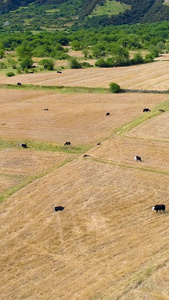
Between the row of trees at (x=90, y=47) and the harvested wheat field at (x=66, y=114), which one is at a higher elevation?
the row of trees at (x=90, y=47)

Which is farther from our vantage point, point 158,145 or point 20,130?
point 20,130

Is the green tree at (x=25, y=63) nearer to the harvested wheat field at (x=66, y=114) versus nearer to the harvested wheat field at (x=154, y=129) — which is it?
the harvested wheat field at (x=66, y=114)

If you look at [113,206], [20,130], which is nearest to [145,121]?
[20,130]

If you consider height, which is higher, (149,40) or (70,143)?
(149,40)

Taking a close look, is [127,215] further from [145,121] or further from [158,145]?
[145,121]

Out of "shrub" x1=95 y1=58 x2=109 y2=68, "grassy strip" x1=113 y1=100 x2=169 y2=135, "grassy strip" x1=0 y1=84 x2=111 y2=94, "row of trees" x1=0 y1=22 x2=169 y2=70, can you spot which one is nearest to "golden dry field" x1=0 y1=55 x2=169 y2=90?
"grassy strip" x1=0 y1=84 x2=111 y2=94

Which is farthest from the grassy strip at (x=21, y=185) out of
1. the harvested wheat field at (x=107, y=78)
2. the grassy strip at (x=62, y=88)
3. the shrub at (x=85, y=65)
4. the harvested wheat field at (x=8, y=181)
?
the shrub at (x=85, y=65)

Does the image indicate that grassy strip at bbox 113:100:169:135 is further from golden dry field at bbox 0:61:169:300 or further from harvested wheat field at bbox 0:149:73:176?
harvested wheat field at bbox 0:149:73:176

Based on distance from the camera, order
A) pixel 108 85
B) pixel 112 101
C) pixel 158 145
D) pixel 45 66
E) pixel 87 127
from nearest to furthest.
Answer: pixel 158 145 < pixel 87 127 < pixel 112 101 < pixel 108 85 < pixel 45 66
